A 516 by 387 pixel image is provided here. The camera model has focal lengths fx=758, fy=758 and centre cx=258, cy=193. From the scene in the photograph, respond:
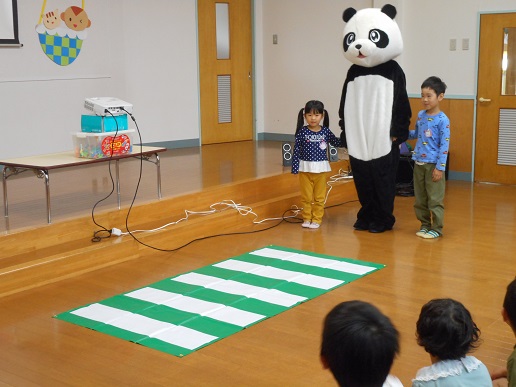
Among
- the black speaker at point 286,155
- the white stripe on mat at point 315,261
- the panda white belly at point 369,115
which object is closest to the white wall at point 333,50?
the black speaker at point 286,155

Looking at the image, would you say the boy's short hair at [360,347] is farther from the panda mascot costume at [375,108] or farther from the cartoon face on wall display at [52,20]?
the cartoon face on wall display at [52,20]

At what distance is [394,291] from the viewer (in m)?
4.71

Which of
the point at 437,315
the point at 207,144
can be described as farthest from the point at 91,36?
the point at 437,315

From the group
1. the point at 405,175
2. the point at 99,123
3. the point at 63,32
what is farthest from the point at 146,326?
the point at 63,32

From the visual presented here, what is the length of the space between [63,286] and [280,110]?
591 centimetres

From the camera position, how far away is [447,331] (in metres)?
2.43

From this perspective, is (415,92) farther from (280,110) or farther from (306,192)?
(306,192)

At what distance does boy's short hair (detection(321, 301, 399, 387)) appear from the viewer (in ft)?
5.91

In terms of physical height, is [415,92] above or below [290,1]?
below

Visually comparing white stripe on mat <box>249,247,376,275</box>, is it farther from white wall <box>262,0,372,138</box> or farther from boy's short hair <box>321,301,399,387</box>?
white wall <box>262,0,372,138</box>

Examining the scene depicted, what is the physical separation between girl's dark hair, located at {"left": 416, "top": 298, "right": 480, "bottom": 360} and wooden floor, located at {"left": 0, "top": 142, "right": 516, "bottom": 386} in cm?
109

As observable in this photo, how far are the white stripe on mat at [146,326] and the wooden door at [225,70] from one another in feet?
18.8

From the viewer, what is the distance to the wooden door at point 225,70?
9.80 metres

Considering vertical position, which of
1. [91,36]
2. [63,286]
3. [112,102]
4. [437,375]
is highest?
[91,36]
